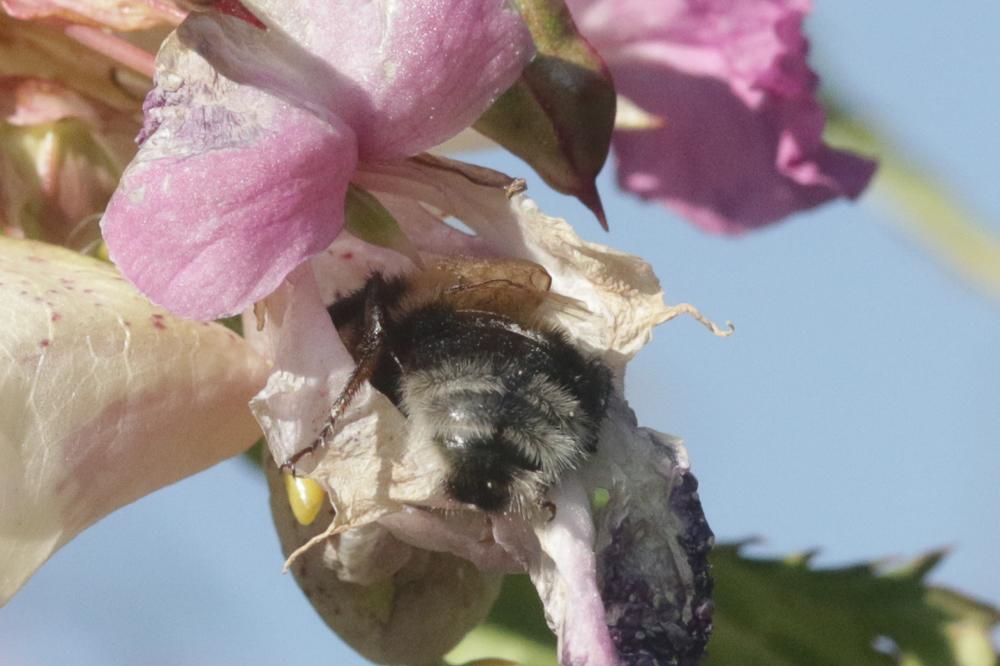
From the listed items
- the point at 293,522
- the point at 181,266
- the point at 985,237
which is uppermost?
the point at 181,266

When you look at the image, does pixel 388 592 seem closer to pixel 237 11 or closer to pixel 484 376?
pixel 484 376

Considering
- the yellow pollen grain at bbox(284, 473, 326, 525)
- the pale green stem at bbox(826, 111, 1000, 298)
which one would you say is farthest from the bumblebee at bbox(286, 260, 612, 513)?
the pale green stem at bbox(826, 111, 1000, 298)

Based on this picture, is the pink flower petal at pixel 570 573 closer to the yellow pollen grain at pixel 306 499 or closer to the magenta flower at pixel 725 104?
the yellow pollen grain at pixel 306 499

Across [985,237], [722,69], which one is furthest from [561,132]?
[985,237]

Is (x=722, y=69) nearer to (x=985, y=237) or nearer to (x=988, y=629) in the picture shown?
(x=988, y=629)

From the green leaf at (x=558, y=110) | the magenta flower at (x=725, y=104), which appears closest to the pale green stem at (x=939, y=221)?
the magenta flower at (x=725, y=104)

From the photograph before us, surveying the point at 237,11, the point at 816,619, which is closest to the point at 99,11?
the point at 237,11
